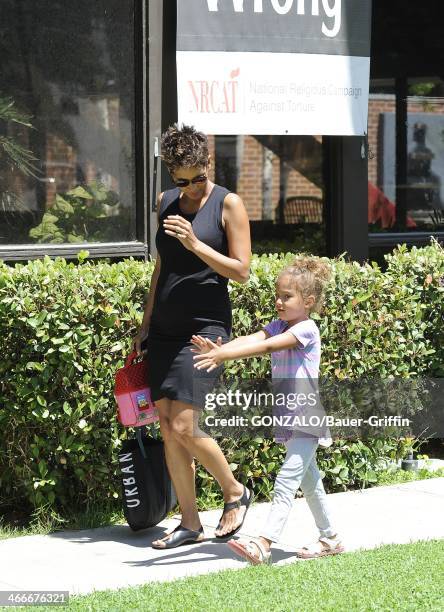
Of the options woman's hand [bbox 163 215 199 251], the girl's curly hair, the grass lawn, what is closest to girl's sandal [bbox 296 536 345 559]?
the grass lawn

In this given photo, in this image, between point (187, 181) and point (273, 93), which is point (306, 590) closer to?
point (187, 181)

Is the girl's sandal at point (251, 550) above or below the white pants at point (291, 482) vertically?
below

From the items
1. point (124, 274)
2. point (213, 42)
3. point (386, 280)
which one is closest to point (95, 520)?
point (124, 274)

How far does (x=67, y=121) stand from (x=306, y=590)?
405cm

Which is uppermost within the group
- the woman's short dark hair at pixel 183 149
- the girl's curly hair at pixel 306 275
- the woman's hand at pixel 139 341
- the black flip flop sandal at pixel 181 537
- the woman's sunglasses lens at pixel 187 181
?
the woman's short dark hair at pixel 183 149

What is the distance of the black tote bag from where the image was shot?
5801 mm

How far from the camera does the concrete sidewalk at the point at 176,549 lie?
204 inches

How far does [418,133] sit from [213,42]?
9.87 feet

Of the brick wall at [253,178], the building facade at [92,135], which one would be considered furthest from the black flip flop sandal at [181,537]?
the brick wall at [253,178]

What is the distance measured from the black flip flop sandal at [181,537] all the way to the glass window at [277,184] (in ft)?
14.0

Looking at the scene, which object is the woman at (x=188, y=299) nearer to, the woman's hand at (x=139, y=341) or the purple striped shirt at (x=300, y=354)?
the woman's hand at (x=139, y=341)

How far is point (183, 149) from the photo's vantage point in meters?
5.41

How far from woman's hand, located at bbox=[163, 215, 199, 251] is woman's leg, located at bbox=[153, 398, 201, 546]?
2.78 ft

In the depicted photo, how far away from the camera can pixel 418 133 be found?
33.8 ft
